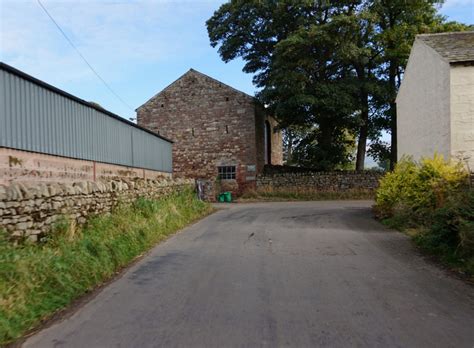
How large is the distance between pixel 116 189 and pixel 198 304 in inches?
280

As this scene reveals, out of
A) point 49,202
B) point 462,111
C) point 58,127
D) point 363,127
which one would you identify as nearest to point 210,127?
point 363,127

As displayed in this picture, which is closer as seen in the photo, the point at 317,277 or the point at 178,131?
the point at 317,277

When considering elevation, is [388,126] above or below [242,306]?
above

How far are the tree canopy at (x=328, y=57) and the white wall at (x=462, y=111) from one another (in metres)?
13.2

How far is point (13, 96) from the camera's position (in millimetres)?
8469

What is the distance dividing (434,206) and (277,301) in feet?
25.9

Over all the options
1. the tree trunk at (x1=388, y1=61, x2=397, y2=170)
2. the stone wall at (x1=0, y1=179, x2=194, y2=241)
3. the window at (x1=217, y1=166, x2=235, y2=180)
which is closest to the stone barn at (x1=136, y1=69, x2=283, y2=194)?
the window at (x1=217, y1=166, x2=235, y2=180)

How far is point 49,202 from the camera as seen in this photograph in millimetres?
8789

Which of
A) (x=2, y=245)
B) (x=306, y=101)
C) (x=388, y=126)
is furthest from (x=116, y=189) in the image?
(x=388, y=126)

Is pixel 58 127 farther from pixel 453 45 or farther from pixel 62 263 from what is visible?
pixel 453 45

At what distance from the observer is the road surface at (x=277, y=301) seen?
480 centimetres

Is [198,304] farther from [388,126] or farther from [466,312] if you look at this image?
[388,126]

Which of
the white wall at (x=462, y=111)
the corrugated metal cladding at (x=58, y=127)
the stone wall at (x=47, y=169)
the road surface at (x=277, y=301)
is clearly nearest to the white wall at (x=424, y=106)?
the white wall at (x=462, y=111)

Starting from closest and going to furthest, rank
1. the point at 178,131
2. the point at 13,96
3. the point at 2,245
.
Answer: the point at 2,245
the point at 13,96
the point at 178,131
